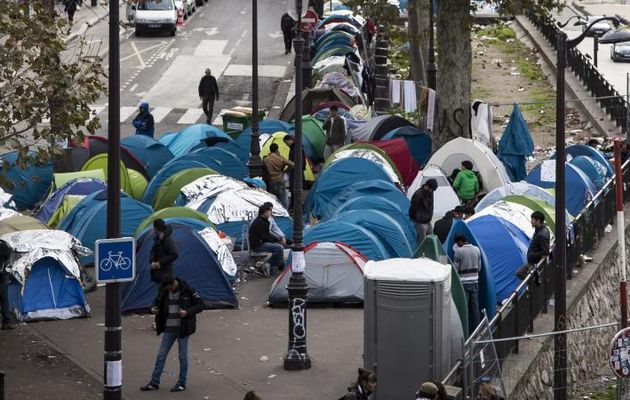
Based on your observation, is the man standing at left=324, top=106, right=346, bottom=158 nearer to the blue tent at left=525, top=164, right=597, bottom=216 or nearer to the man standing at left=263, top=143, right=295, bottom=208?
the man standing at left=263, top=143, right=295, bottom=208

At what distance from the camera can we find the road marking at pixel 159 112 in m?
45.5

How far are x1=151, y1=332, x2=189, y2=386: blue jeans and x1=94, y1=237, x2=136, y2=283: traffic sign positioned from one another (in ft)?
9.07

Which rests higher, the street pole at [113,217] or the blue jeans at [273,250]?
the street pole at [113,217]

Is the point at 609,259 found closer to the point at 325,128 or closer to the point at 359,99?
the point at 325,128

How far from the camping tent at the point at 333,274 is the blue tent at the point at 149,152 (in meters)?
9.69

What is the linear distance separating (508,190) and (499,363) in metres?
8.52

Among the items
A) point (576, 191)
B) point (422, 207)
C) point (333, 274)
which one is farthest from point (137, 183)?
point (576, 191)

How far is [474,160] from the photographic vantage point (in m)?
32.2

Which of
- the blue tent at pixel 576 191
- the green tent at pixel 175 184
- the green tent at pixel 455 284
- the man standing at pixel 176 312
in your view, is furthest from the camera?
the blue tent at pixel 576 191

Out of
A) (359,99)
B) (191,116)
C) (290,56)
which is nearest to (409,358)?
(359,99)

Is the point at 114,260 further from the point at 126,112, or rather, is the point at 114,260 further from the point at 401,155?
the point at 126,112

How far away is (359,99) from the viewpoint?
42.1 metres

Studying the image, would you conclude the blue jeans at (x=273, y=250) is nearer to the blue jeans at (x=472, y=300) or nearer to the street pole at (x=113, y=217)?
the blue jeans at (x=472, y=300)

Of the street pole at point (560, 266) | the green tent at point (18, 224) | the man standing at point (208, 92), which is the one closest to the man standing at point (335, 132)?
the man standing at point (208, 92)
